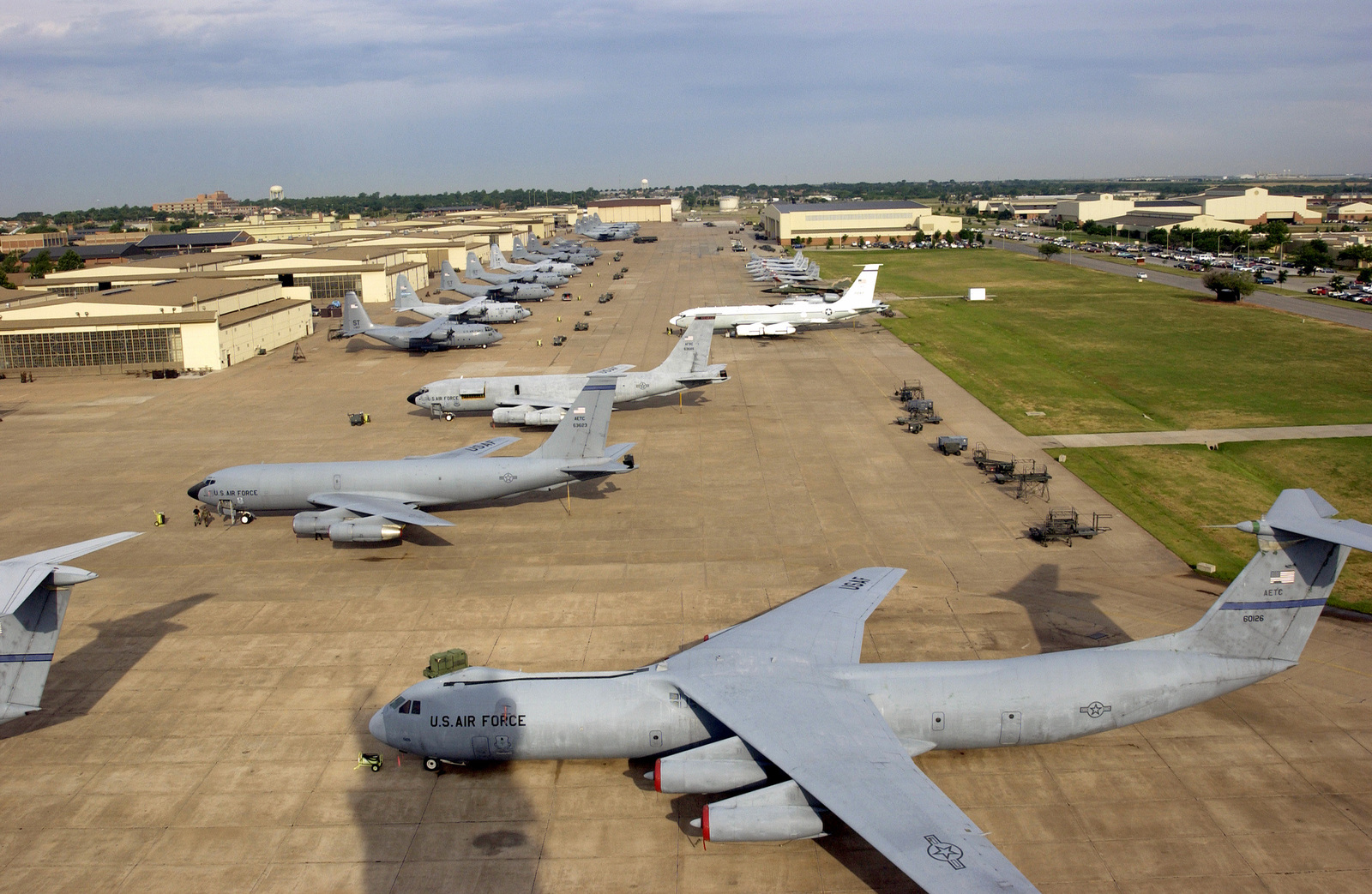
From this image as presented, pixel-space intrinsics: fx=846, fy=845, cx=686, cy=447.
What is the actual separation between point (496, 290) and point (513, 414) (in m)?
65.6

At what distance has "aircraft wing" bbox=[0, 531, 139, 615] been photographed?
24.0 metres

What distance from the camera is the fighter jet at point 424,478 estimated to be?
43.0 meters

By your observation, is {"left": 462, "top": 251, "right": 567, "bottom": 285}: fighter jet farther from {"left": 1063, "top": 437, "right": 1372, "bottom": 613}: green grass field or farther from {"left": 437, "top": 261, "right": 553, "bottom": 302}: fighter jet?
{"left": 1063, "top": 437, "right": 1372, "bottom": 613}: green grass field

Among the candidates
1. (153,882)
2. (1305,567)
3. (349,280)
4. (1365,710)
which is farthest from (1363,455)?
(349,280)

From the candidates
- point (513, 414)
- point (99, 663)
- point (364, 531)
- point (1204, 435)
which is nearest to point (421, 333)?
point (513, 414)

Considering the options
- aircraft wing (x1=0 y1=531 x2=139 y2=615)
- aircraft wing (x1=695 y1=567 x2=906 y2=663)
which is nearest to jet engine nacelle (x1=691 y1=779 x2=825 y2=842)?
aircraft wing (x1=695 y1=567 x2=906 y2=663)

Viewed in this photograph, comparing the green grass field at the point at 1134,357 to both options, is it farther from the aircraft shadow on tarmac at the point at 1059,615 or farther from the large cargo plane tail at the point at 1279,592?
the large cargo plane tail at the point at 1279,592

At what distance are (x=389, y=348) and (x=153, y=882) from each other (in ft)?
271

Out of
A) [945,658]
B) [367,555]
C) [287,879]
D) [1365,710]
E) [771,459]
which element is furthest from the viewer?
[771,459]

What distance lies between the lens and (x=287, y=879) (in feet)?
72.3

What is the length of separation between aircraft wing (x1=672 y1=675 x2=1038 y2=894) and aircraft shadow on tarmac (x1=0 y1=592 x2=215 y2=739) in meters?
22.3

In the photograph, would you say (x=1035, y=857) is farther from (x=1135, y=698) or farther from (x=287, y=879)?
(x=287, y=879)

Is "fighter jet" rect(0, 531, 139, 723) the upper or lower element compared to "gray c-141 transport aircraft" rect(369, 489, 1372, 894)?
upper

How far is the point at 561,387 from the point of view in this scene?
2530 inches
